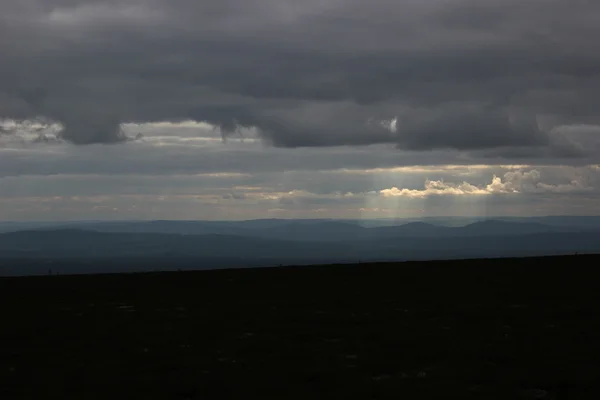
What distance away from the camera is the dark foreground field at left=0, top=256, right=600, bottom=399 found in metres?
19.5

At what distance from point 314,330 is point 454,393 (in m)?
10.2

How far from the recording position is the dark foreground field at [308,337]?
1947 centimetres

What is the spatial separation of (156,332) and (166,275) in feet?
69.9

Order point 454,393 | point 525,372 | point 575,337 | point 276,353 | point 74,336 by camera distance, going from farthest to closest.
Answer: point 74,336 < point 575,337 < point 276,353 < point 525,372 < point 454,393

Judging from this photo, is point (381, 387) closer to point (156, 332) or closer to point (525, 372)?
point (525, 372)

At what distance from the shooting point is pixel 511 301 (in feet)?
113

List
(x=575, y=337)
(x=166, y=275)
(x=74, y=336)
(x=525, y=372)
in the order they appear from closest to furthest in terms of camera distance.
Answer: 1. (x=525, y=372)
2. (x=575, y=337)
3. (x=74, y=336)
4. (x=166, y=275)

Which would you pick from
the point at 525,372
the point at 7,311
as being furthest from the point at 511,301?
the point at 7,311

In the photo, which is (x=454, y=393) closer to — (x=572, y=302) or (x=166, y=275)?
(x=572, y=302)

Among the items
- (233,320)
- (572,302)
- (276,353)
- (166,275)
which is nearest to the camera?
(276,353)

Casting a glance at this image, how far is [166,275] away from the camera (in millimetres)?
49188

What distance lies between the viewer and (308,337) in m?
26.6

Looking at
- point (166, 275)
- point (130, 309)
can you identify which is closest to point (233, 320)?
point (130, 309)

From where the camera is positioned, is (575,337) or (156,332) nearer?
(575,337)
